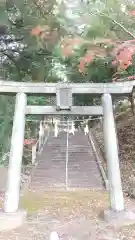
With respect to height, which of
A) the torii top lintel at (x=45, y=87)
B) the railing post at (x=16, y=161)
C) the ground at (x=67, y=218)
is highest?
the torii top lintel at (x=45, y=87)

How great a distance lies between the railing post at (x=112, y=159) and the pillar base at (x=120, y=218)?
0.09m

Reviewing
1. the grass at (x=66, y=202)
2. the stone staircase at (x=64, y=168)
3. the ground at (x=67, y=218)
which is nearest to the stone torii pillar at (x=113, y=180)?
the ground at (x=67, y=218)

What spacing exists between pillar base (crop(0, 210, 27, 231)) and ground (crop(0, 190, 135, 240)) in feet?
0.33

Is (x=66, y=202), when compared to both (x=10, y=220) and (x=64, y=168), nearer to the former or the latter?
(x=10, y=220)

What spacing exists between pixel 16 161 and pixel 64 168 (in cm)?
553

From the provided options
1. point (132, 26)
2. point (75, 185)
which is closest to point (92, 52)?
point (132, 26)

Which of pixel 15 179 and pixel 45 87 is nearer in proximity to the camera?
pixel 15 179

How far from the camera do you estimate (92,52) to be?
17.3 ft

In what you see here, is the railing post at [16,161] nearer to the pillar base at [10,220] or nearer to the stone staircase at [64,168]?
the pillar base at [10,220]

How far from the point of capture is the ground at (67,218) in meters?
5.47

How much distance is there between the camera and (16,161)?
612cm

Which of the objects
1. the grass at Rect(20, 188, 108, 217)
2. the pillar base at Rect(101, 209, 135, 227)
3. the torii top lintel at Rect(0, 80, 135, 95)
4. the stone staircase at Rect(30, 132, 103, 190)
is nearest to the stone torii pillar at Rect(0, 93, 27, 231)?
the torii top lintel at Rect(0, 80, 135, 95)

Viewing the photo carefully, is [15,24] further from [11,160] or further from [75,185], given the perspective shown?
[75,185]

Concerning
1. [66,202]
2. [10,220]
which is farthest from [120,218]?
[66,202]
